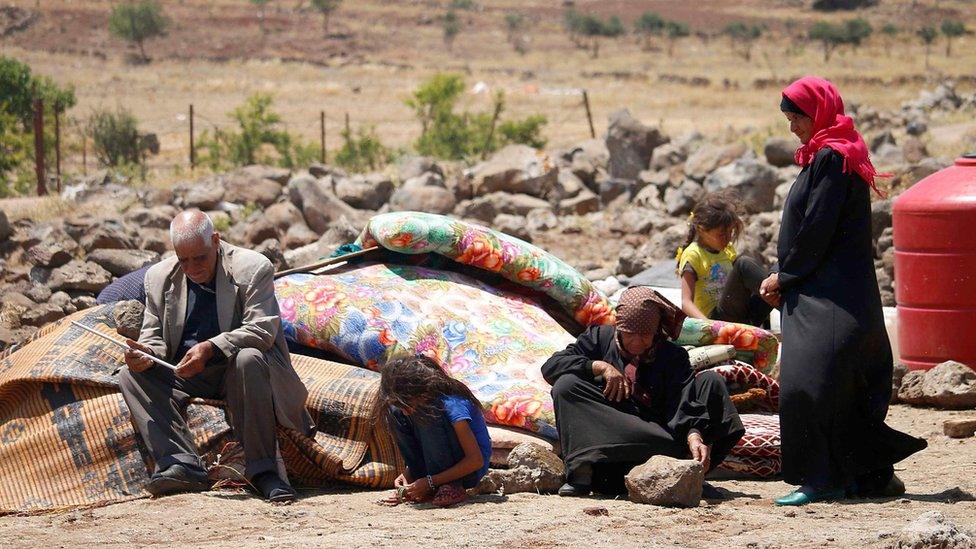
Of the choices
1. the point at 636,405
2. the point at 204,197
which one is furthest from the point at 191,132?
the point at 636,405

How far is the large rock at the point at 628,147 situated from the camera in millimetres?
18484

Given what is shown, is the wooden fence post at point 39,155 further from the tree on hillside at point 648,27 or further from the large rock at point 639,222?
the tree on hillside at point 648,27

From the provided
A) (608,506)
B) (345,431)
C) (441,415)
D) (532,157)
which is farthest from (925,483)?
(532,157)

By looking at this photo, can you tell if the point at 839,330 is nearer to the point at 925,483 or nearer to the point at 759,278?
the point at 925,483

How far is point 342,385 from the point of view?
6012 mm

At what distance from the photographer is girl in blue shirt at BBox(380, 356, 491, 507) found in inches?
203

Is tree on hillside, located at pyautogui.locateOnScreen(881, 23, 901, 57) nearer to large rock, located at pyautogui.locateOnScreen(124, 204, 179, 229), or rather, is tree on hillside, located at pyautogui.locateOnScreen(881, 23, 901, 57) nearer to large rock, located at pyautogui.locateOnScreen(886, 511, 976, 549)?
large rock, located at pyautogui.locateOnScreen(124, 204, 179, 229)

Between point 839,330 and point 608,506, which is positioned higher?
point 839,330

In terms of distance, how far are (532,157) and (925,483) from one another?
42.1 ft

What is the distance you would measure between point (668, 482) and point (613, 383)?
0.46 m

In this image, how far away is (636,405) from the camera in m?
5.34

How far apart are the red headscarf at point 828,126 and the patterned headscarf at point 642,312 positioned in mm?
Answer: 777

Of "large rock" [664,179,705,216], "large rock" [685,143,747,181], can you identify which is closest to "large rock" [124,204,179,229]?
"large rock" [664,179,705,216]

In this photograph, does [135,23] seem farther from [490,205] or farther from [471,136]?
[490,205]
